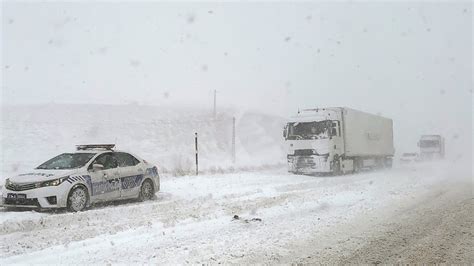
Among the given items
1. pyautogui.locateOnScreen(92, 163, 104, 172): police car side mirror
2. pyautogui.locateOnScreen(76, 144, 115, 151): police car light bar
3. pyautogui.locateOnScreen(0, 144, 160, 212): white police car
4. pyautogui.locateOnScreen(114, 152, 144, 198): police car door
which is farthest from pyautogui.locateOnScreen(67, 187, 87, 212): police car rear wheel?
pyautogui.locateOnScreen(76, 144, 115, 151): police car light bar

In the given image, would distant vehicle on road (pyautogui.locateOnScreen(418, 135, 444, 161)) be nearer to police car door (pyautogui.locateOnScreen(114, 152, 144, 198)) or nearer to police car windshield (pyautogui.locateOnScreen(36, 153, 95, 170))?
police car door (pyautogui.locateOnScreen(114, 152, 144, 198))

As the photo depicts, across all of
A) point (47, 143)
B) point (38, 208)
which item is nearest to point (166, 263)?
point (38, 208)

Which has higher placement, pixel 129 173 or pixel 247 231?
pixel 129 173

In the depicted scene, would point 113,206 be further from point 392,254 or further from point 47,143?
point 47,143

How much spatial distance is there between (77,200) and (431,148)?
4331 cm

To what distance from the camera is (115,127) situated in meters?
46.3

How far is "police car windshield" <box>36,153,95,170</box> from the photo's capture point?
11.7m

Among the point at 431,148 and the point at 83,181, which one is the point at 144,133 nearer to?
the point at 431,148

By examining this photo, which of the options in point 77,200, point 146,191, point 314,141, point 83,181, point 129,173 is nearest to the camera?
point 77,200

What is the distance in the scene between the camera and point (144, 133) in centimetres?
4625

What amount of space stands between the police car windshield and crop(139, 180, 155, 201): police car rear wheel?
69.9 inches

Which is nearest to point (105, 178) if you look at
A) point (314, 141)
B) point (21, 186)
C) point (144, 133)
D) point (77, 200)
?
point (77, 200)

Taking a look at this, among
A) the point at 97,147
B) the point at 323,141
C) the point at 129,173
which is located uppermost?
the point at 323,141

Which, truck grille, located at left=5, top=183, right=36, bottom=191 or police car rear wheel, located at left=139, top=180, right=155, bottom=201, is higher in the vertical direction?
truck grille, located at left=5, top=183, right=36, bottom=191
